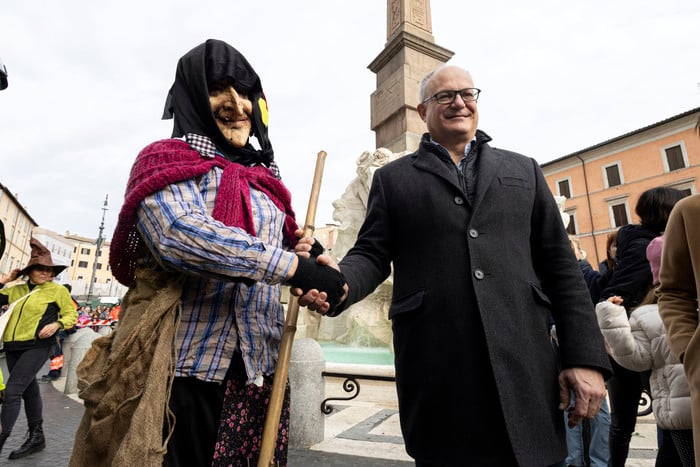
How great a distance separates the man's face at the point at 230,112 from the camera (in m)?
1.77

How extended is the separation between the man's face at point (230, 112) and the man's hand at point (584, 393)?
1.63 meters

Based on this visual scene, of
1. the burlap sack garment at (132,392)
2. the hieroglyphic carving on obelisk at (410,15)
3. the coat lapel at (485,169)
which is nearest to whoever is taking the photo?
the burlap sack garment at (132,392)

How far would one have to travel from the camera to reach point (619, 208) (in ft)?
106

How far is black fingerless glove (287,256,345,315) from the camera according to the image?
137 centimetres

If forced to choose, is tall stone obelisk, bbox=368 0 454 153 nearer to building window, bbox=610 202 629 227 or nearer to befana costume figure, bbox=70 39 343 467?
befana costume figure, bbox=70 39 343 467

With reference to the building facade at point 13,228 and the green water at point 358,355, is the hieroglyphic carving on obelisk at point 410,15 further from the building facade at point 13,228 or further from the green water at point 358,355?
the building facade at point 13,228

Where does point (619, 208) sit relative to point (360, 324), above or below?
above

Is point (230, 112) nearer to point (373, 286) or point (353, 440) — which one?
point (373, 286)

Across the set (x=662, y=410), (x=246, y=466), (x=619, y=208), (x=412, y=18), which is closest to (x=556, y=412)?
(x=662, y=410)

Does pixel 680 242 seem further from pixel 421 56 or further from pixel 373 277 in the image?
pixel 421 56

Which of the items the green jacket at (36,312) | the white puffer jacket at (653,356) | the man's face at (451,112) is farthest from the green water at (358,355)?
the man's face at (451,112)

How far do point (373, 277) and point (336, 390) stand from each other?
4.48m

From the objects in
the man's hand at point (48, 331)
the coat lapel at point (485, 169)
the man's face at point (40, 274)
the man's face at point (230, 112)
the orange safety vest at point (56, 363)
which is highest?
the man's face at point (230, 112)

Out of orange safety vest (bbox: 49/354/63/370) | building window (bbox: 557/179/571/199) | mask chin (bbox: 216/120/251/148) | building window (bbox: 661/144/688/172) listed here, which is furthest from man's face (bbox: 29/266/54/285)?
building window (bbox: 557/179/571/199)
